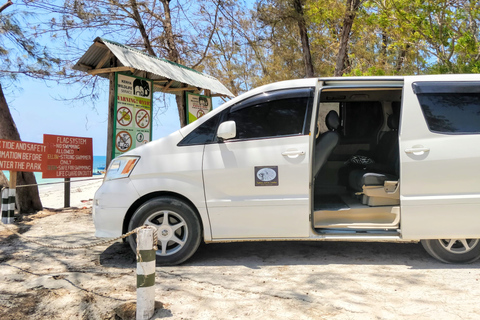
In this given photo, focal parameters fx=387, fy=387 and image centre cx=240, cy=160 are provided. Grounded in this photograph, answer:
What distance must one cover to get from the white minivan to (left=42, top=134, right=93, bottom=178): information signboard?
4.53 meters

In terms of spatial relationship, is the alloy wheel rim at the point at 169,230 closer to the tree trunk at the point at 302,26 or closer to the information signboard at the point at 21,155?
the information signboard at the point at 21,155

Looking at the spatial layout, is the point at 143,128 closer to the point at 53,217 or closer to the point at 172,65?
the point at 172,65

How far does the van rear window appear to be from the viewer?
4.27 metres

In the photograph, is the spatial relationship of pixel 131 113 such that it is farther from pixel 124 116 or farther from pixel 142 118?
pixel 142 118

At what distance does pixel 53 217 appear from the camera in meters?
7.68

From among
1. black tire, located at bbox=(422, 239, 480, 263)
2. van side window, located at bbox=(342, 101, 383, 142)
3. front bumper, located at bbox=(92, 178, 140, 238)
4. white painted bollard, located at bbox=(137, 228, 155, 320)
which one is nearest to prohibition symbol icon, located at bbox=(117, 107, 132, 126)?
front bumper, located at bbox=(92, 178, 140, 238)

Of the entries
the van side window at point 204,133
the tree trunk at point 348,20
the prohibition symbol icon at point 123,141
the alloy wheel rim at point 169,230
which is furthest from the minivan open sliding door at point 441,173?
the tree trunk at point 348,20

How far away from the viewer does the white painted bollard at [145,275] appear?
9.91 ft

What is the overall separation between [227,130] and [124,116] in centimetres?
460

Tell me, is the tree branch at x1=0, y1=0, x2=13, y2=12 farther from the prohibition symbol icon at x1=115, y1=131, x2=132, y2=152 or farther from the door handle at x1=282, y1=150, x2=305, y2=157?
the door handle at x1=282, y1=150, x2=305, y2=157

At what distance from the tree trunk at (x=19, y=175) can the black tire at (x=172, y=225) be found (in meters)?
5.24

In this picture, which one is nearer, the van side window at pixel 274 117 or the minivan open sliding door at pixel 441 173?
the minivan open sliding door at pixel 441 173

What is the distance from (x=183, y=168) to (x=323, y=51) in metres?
17.5

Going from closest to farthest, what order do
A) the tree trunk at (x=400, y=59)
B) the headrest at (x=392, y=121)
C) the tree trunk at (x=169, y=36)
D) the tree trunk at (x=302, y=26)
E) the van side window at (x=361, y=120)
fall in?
the headrest at (x=392, y=121) < the van side window at (x=361, y=120) < the tree trunk at (x=169, y=36) < the tree trunk at (x=302, y=26) < the tree trunk at (x=400, y=59)
